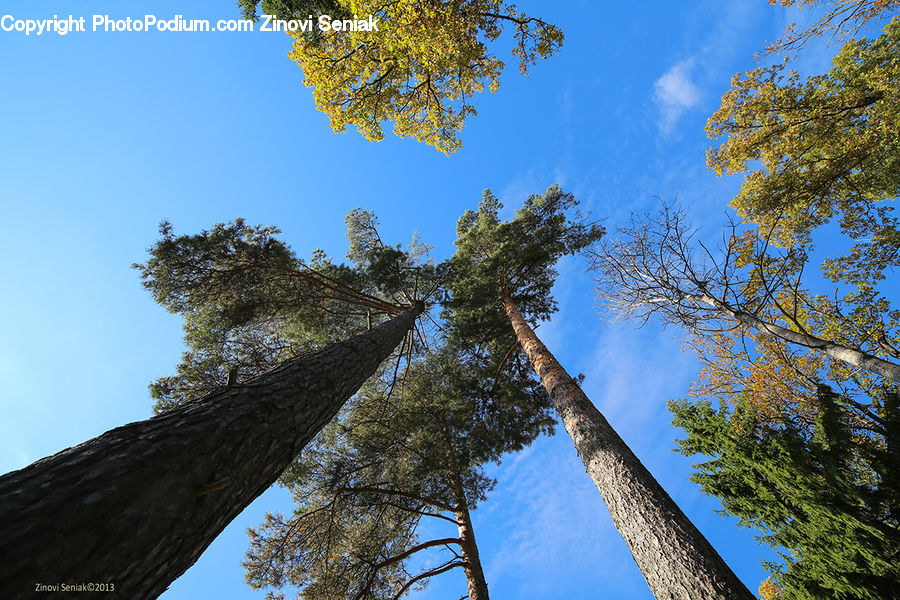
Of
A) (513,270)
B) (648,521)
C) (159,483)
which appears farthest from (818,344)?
(159,483)

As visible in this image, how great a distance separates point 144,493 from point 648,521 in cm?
420

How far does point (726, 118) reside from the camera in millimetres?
8195

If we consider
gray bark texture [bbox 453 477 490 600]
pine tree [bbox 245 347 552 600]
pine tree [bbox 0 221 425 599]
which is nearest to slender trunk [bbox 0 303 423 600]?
pine tree [bbox 0 221 425 599]

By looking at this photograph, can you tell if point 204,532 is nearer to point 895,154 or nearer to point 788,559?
point 788,559

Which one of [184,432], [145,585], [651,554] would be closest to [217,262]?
[184,432]

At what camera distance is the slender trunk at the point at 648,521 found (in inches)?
111

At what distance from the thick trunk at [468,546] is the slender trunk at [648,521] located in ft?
11.5

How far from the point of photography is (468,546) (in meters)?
6.64

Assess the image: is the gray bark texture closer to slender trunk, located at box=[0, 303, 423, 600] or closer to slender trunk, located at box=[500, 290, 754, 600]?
slender trunk, located at box=[500, 290, 754, 600]

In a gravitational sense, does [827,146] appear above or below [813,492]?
above

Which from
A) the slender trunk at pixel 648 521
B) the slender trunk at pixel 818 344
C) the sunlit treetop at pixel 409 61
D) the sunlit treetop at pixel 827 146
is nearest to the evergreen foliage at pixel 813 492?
the slender trunk at pixel 818 344

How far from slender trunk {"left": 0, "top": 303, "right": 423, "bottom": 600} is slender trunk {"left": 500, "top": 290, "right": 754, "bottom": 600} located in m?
3.56

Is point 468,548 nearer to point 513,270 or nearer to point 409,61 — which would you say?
point 513,270

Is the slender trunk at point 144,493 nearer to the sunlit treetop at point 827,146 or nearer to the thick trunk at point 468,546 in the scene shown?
the thick trunk at point 468,546
